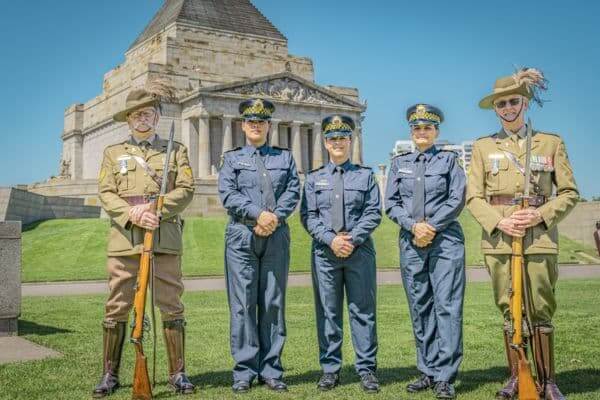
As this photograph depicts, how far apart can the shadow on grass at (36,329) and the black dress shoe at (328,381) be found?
5.23 meters

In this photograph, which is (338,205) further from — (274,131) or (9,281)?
(274,131)

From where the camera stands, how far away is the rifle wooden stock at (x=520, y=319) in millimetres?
5715

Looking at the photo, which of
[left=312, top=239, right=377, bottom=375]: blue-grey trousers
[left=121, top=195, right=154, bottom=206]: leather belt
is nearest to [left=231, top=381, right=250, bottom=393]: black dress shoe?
[left=312, top=239, right=377, bottom=375]: blue-grey trousers

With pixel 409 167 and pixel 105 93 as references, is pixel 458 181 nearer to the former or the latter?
pixel 409 167

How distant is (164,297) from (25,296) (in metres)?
11.2

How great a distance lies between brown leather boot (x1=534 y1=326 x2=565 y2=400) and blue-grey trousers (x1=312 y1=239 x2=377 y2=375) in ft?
5.16

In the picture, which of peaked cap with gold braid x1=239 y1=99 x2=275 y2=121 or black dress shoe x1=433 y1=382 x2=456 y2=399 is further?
peaked cap with gold braid x1=239 y1=99 x2=275 y2=121

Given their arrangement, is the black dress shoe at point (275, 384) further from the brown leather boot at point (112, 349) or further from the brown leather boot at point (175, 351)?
the brown leather boot at point (112, 349)

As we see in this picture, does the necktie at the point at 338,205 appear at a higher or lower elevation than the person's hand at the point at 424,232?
higher

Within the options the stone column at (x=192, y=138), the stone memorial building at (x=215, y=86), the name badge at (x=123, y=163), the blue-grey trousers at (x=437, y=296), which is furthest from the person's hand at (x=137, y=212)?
the stone column at (x=192, y=138)

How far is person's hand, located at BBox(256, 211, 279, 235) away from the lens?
6.91 meters

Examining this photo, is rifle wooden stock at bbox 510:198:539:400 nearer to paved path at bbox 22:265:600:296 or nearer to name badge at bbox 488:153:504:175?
name badge at bbox 488:153:504:175

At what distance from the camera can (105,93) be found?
62.5 meters

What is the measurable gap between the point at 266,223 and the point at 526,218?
2.48m
